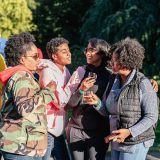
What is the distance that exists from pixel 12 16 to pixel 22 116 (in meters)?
15.0

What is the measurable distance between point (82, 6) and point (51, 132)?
19.1 meters

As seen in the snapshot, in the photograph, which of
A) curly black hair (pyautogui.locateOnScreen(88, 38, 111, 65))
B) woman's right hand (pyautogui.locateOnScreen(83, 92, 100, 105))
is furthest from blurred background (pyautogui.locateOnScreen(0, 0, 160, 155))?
woman's right hand (pyautogui.locateOnScreen(83, 92, 100, 105))

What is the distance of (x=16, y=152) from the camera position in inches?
140

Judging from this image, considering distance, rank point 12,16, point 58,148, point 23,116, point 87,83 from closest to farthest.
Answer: point 23,116, point 87,83, point 58,148, point 12,16

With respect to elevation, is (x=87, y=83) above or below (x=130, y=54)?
below

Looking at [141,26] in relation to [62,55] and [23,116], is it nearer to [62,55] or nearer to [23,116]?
[62,55]

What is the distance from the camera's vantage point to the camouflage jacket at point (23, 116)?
3521mm

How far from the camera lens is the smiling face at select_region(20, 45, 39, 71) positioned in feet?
12.3

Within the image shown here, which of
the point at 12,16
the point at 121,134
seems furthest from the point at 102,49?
the point at 12,16

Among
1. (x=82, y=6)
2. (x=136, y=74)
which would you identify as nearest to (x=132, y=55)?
(x=136, y=74)

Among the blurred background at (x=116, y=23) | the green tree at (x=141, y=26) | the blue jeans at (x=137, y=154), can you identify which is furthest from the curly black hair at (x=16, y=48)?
the green tree at (x=141, y=26)

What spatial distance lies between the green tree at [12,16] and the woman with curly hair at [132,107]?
46.6ft

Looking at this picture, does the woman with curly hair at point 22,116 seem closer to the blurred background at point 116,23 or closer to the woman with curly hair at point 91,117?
the woman with curly hair at point 91,117

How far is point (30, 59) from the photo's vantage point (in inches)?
149
